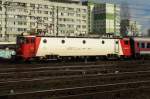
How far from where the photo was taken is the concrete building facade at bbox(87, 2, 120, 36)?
14909 cm

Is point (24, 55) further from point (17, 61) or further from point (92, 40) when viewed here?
point (92, 40)

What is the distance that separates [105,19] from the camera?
150125 millimetres

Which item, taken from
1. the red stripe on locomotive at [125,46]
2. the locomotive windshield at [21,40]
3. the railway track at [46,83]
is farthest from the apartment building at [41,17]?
→ the railway track at [46,83]

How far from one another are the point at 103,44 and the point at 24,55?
10.5m

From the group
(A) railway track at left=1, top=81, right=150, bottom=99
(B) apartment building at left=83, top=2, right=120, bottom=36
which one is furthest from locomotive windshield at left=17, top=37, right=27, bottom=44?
(B) apartment building at left=83, top=2, right=120, bottom=36

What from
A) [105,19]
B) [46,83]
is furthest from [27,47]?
[105,19]

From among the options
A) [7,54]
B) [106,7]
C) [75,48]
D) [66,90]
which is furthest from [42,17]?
[66,90]

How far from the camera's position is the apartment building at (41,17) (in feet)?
351

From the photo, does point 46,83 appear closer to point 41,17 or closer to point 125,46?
point 125,46

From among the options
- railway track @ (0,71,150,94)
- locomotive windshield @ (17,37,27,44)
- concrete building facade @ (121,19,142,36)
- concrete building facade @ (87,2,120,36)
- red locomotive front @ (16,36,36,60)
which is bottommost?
railway track @ (0,71,150,94)

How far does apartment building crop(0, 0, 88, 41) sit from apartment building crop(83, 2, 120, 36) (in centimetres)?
1595

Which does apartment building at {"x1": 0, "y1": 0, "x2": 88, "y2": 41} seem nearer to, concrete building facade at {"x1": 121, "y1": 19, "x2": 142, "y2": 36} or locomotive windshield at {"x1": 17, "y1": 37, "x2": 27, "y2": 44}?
concrete building facade at {"x1": 121, "y1": 19, "x2": 142, "y2": 36}

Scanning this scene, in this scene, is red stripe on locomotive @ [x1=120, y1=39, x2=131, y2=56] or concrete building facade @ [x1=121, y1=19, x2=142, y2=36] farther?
concrete building facade @ [x1=121, y1=19, x2=142, y2=36]

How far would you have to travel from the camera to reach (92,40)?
38969 mm
